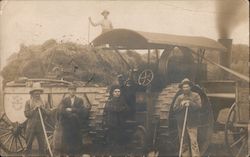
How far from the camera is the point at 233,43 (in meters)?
4.16

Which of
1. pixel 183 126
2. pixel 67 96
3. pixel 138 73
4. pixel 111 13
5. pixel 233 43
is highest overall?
pixel 111 13

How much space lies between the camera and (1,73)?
4.12m

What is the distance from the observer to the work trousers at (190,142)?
4.12 meters

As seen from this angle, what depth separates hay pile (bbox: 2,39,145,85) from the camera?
407 cm

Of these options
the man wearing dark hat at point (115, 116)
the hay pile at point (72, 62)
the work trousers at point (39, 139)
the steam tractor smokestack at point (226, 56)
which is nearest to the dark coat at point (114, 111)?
the man wearing dark hat at point (115, 116)

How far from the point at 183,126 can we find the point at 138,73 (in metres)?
0.71

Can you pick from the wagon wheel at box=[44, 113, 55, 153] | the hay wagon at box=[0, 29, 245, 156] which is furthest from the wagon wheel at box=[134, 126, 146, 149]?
the wagon wheel at box=[44, 113, 55, 153]

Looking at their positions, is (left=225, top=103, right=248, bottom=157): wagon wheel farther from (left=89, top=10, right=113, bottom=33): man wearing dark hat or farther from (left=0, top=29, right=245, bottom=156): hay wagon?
(left=89, top=10, right=113, bottom=33): man wearing dark hat

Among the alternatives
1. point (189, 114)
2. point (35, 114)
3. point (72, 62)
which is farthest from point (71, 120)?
point (189, 114)

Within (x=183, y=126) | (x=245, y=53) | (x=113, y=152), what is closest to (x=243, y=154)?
(x=183, y=126)

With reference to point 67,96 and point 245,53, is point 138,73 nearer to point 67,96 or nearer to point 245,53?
point 67,96

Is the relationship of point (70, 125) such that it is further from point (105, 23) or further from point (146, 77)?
point (105, 23)

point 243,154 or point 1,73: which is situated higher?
point 1,73

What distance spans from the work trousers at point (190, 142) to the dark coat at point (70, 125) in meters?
1.02
